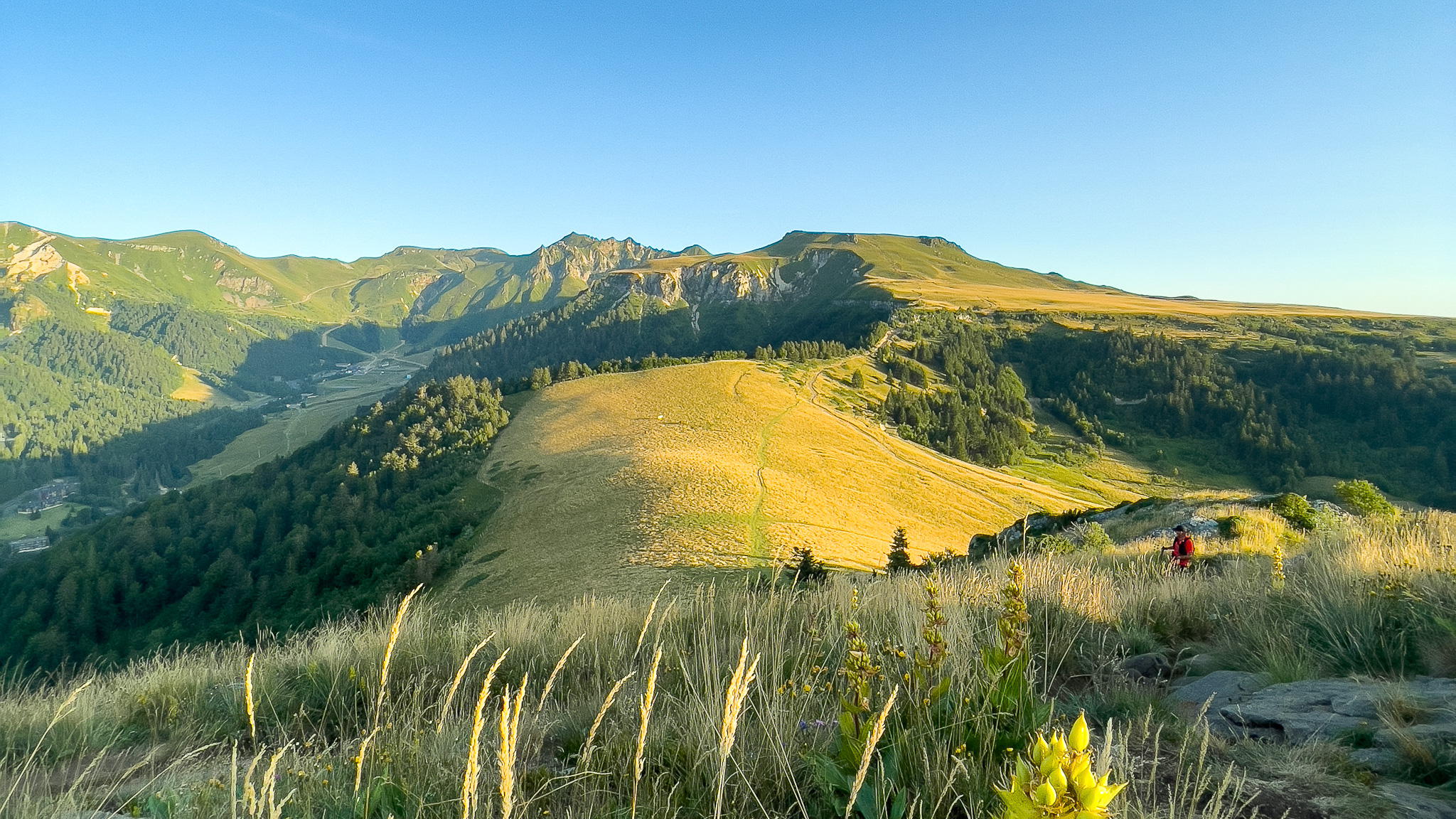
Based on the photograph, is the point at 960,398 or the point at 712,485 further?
the point at 960,398

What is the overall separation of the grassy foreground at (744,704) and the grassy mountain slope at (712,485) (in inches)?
978

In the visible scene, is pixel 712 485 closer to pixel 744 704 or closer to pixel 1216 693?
pixel 1216 693

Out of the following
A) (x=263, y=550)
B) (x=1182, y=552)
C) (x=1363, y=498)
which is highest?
(x=1182, y=552)

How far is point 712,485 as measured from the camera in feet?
145

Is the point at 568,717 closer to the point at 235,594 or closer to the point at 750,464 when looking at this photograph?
the point at 750,464

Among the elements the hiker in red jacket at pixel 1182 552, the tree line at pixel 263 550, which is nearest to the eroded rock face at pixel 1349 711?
the hiker in red jacket at pixel 1182 552

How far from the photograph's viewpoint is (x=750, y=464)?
52.8m

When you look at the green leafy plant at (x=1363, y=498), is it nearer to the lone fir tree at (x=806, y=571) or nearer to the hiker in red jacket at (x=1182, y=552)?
the hiker in red jacket at (x=1182, y=552)

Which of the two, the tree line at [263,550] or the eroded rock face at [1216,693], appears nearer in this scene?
the eroded rock face at [1216,693]

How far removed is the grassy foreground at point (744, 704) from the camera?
7.56ft

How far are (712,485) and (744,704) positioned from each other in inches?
1625

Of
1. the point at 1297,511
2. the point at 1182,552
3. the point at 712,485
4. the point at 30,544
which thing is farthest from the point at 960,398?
the point at 30,544

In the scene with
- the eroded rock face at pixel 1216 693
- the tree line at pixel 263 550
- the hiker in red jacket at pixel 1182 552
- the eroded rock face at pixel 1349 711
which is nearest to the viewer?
the eroded rock face at pixel 1349 711

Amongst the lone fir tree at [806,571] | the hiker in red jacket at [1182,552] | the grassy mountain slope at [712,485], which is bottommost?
the grassy mountain slope at [712,485]
